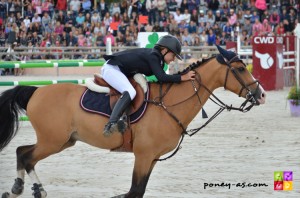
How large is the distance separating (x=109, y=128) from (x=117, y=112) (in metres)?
0.17

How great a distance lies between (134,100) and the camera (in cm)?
823

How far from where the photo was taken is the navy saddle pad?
26.8 ft

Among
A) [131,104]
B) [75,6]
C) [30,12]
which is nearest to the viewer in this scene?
[131,104]

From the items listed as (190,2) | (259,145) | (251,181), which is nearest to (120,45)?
(190,2)

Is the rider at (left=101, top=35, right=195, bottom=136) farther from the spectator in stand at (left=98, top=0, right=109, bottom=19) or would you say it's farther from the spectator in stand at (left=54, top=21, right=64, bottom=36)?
the spectator in stand at (left=98, top=0, right=109, bottom=19)

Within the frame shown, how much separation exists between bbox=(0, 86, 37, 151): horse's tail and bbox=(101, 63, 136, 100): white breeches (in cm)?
92

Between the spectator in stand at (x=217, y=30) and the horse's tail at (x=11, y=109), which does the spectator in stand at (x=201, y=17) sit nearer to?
the spectator in stand at (x=217, y=30)

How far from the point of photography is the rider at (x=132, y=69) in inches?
318

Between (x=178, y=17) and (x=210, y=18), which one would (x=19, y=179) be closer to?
(x=178, y=17)

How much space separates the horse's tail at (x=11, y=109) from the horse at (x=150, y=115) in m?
0.25

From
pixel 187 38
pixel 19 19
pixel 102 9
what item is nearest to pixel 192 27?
pixel 187 38

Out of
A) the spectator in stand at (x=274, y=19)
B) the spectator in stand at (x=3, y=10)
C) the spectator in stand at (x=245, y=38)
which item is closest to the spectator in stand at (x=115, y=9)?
the spectator in stand at (x=3, y=10)

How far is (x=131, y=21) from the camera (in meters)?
29.2

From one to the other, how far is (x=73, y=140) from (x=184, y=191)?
123 centimetres
